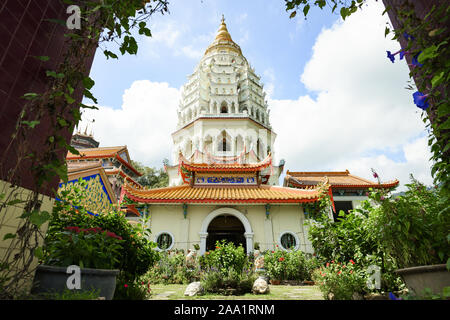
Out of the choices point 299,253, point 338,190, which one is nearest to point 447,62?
point 299,253

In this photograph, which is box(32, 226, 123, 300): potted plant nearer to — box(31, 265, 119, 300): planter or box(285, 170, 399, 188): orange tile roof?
box(31, 265, 119, 300): planter

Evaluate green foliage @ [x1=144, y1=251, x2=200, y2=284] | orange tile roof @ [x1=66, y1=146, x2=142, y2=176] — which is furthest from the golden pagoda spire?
green foliage @ [x1=144, y1=251, x2=200, y2=284]

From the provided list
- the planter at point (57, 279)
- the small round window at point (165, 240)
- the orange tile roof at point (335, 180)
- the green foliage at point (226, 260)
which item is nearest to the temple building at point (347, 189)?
the orange tile roof at point (335, 180)

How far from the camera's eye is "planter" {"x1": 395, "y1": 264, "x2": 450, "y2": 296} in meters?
2.45

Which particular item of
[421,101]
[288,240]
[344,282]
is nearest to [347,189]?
[288,240]

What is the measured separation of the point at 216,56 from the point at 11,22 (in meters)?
28.1

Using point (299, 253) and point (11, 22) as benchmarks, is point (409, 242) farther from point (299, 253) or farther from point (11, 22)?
point (299, 253)

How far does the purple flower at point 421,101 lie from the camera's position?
6.79 ft

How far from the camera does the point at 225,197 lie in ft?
35.0

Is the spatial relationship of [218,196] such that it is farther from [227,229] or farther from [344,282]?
[344,282]

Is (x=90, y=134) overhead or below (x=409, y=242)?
overhead

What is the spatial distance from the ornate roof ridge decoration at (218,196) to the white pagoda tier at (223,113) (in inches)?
332

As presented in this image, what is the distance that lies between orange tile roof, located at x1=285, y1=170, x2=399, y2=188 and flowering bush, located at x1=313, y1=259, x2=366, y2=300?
10.1 meters

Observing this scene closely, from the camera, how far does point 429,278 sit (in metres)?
2.54
